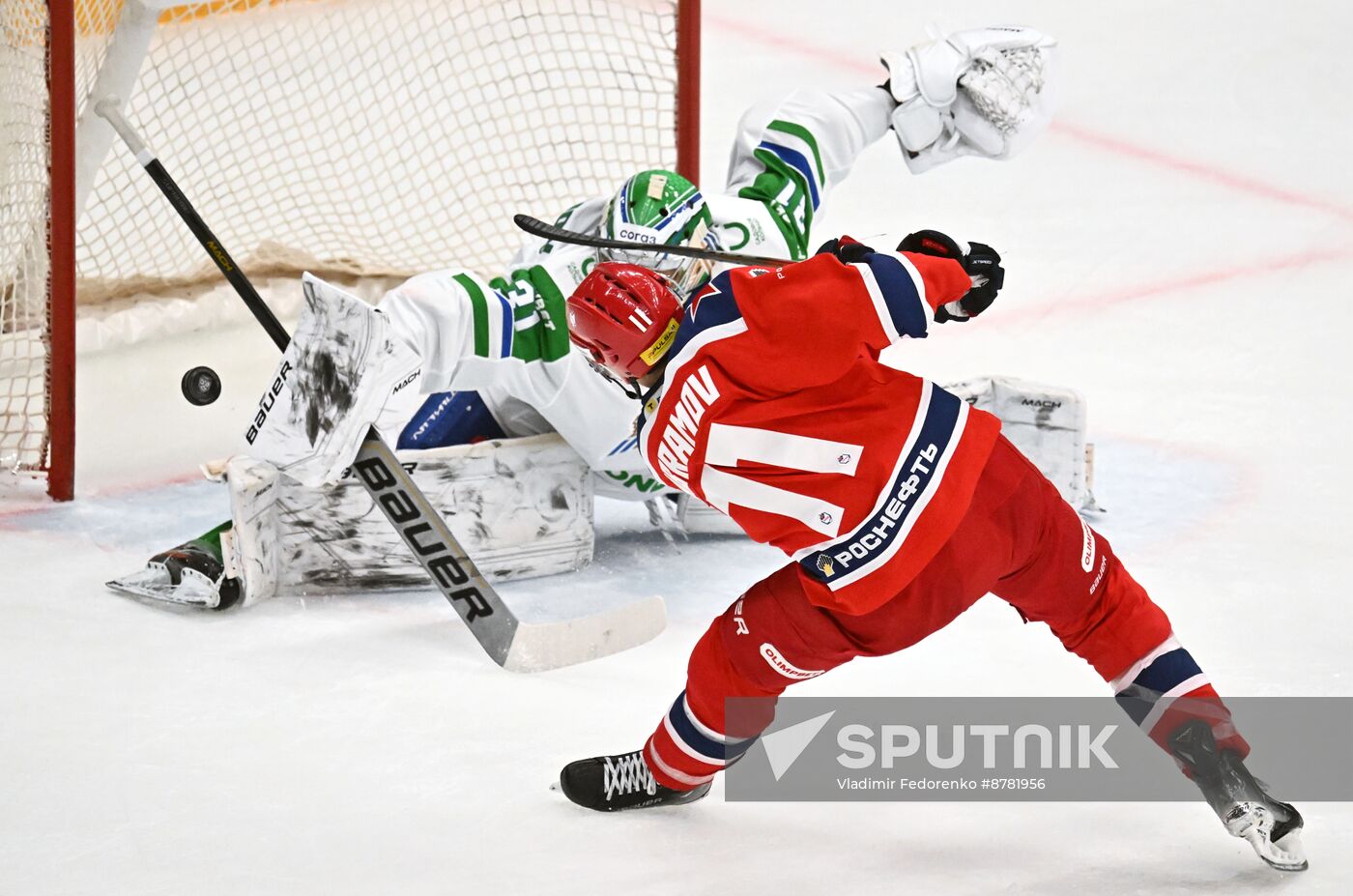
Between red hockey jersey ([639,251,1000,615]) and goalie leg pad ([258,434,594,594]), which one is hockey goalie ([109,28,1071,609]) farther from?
red hockey jersey ([639,251,1000,615])

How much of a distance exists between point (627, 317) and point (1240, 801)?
0.91 m

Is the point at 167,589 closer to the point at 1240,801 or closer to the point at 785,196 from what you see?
the point at 785,196

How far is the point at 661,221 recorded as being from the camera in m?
2.85

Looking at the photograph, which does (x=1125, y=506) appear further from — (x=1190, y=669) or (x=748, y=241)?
(x=1190, y=669)

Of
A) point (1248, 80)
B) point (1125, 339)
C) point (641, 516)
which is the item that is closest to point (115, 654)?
point (641, 516)

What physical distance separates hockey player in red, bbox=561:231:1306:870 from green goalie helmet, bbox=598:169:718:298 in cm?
76

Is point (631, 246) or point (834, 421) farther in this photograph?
point (631, 246)

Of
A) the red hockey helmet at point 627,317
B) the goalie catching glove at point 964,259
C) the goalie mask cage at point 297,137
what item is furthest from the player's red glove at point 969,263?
the goalie mask cage at point 297,137

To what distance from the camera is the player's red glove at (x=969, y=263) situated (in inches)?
78.3

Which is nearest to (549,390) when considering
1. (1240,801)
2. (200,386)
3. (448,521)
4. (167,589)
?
(448,521)

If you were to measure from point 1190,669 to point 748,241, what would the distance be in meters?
1.36

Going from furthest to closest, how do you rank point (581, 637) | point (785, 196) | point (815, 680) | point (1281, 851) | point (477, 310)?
point (785, 196), point (477, 310), point (581, 637), point (815, 680), point (1281, 851)

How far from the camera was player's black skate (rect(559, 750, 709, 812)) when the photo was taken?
2.17m

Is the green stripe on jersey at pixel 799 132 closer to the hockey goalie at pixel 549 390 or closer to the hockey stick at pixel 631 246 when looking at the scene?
the hockey goalie at pixel 549 390
